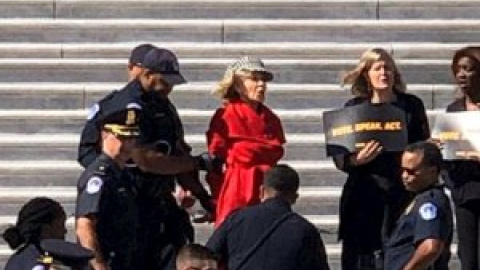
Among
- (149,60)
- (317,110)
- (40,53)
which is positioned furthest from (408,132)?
(40,53)

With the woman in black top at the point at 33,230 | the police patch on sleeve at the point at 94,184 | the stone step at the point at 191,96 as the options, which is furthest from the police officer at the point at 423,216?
the stone step at the point at 191,96

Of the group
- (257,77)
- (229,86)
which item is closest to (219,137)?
(229,86)

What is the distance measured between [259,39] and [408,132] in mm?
3277

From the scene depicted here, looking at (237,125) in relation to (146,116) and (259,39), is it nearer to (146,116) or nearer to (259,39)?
(146,116)

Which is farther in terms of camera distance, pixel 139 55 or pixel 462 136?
pixel 462 136

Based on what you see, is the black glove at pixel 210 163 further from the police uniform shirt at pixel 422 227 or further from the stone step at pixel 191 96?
the stone step at pixel 191 96

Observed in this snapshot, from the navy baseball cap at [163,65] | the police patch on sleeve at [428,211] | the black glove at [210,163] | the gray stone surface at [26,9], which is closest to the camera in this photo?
the police patch on sleeve at [428,211]

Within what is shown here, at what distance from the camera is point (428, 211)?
951 cm

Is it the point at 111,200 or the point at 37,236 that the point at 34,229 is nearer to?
the point at 37,236

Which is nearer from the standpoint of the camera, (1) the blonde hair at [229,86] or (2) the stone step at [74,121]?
(1) the blonde hair at [229,86]

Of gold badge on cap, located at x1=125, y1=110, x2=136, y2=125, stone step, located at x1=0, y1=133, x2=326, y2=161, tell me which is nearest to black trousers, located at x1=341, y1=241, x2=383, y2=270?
gold badge on cap, located at x1=125, y1=110, x2=136, y2=125

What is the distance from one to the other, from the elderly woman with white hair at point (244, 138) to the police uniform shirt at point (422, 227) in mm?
850

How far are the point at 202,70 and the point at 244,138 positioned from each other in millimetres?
3050

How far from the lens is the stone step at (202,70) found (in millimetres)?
13148
